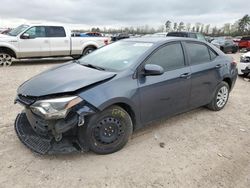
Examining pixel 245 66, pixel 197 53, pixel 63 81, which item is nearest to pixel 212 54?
pixel 197 53

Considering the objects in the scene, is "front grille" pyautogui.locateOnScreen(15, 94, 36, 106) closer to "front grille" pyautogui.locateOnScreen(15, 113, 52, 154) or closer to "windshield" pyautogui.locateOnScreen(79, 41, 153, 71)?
"front grille" pyautogui.locateOnScreen(15, 113, 52, 154)

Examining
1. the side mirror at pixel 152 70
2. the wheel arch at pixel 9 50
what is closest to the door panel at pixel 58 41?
the wheel arch at pixel 9 50

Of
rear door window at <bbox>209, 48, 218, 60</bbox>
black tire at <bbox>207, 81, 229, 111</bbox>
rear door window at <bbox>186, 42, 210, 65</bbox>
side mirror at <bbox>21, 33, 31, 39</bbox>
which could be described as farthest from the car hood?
side mirror at <bbox>21, 33, 31, 39</bbox>

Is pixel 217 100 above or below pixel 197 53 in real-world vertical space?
below

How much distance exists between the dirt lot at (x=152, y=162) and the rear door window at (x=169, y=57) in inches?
42.4

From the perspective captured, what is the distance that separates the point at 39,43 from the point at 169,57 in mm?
8056

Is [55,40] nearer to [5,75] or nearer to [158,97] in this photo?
[5,75]

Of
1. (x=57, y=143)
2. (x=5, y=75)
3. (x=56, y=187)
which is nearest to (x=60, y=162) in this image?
(x=57, y=143)

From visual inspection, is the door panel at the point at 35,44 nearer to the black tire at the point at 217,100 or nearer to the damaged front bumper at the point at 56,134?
the damaged front bumper at the point at 56,134

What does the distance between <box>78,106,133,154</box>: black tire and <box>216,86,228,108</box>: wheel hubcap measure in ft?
8.13

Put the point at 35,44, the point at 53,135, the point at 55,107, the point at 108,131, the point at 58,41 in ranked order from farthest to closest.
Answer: the point at 58,41 → the point at 35,44 → the point at 108,131 → the point at 53,135 → the point at 55,107

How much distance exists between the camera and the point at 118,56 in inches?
154

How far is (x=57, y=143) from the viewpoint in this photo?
3.03 meters

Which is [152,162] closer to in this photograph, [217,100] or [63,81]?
[63,81]
